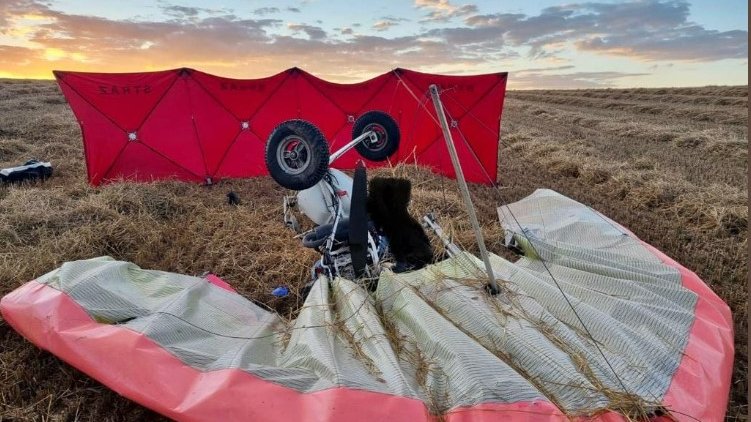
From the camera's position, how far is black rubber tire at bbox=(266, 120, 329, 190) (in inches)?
137

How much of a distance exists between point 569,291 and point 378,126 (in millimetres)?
2477

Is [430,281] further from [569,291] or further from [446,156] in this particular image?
[446,156]

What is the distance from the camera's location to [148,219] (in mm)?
6059

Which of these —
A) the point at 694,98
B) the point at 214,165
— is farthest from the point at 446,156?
the point at 694,98

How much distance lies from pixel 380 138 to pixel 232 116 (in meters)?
5.28

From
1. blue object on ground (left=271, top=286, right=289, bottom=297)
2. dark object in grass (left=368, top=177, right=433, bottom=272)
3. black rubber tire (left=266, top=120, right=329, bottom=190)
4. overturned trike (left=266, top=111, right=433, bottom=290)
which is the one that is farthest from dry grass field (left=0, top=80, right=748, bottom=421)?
black rubber tire (left=266, top=120, right=329, bottom=190)

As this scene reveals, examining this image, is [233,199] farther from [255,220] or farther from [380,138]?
[380,138]

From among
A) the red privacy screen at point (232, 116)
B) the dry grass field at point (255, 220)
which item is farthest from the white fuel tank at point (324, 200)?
the red privacy screen at point (232, 116)

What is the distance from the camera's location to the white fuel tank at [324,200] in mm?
A: 4152

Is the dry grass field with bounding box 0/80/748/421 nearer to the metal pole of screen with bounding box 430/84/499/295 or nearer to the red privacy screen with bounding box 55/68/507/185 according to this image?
the red privacy screen with bounding box 55/68/507/185

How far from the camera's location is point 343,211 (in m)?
4.11

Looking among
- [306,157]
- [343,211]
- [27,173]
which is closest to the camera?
[306,157]

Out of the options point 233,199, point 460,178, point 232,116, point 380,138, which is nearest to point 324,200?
point 380,138

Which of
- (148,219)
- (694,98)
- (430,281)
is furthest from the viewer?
(694,98)
